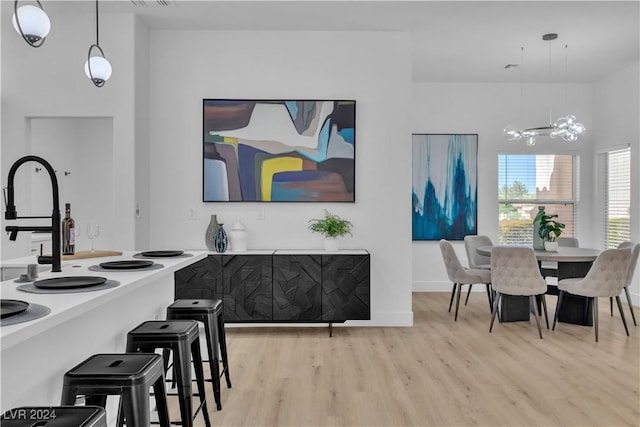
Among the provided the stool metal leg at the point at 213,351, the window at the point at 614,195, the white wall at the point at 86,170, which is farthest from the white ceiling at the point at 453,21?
the stool metal leg at the point at 213,351

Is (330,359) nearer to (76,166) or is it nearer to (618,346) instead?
(618,346)

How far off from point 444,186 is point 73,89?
15.3ft

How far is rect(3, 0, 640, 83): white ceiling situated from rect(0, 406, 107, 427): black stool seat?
3.74m

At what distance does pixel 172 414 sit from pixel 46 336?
4.02 feet

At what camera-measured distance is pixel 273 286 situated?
4.57 meters

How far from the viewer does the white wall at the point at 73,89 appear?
4.58 m

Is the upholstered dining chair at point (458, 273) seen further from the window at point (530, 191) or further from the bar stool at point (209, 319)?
the bar stool at point (209, 319)

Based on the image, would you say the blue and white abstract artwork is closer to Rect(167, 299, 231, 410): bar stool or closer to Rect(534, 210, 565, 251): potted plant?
Rect(534, 210, 565, 251): potted plant

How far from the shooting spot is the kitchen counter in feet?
4.97

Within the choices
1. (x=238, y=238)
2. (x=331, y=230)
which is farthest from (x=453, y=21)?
(x=238, y=238)

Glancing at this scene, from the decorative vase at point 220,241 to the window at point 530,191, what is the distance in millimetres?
4110

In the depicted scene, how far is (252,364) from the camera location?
3785 mm

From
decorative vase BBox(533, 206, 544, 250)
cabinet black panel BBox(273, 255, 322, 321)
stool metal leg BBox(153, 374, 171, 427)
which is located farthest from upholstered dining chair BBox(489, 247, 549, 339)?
stool metal leg BBox(153, 374, 171, 427)

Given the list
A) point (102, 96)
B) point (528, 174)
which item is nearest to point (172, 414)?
point (102, 96)
